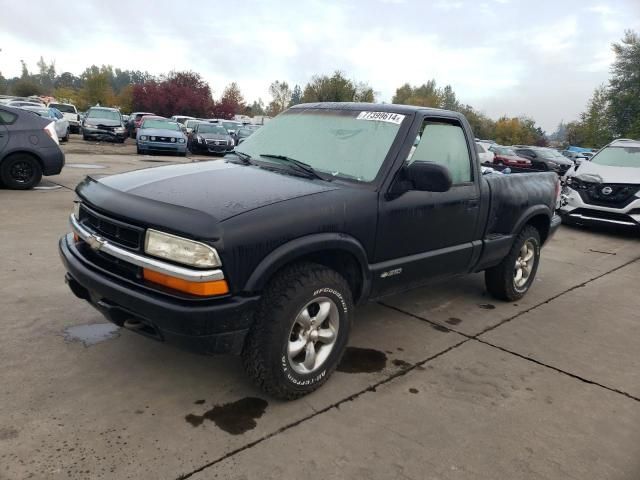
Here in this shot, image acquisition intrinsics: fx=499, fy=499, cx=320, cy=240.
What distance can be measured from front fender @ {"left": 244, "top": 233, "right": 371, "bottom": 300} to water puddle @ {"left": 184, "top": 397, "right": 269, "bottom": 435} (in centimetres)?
75

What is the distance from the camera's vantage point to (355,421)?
2.82 metres

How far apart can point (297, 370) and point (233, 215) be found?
1.00 meters

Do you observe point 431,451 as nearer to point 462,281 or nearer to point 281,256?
point 281,256

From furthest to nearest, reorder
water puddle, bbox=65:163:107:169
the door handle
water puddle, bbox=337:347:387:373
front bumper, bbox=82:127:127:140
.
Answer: front bumper, bbox=82:127:127:140 → water puddle, bbox=65:163:107:169 → the door handle → water puddle, bbox=337:347:387:373

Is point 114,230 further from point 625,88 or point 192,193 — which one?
point 625,88

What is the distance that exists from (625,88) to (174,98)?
42.8 meters

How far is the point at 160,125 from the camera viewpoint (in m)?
18.8

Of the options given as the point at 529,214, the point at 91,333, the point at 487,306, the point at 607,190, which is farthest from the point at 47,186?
the point at 607,190

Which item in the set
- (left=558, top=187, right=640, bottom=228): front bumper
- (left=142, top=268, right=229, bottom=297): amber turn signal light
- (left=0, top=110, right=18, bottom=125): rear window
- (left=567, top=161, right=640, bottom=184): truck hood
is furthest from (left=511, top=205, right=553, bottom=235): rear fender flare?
(left=0, top=110, right=18, bottom=125): rear window

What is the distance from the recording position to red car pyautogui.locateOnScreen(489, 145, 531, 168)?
899 inches

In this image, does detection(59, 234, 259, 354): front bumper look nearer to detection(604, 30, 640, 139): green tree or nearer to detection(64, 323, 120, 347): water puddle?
detection(64, 323, 120, 347): water puddle

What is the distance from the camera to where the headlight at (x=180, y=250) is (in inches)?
96.9

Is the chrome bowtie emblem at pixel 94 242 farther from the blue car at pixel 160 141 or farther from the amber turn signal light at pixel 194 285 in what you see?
the blue car at pixel 160 141

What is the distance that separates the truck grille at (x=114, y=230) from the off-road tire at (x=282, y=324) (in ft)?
2.44
